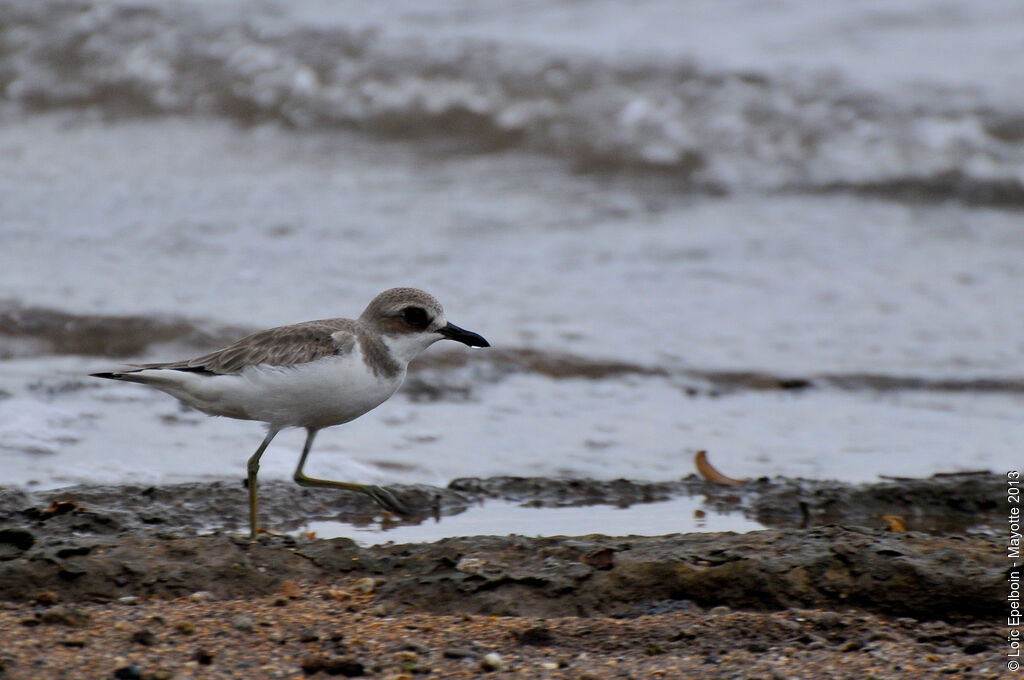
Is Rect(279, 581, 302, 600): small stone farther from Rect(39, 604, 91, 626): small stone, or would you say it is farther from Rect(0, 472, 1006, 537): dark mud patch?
Rect(0, 472, 1006, 537): dark mud patch

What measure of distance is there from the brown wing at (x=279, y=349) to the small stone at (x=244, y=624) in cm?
121

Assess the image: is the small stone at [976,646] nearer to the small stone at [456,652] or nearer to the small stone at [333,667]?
the small stone at [456,652]

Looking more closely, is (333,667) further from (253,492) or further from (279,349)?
(279,349)

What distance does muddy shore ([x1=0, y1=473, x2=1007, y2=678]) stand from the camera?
3.29m

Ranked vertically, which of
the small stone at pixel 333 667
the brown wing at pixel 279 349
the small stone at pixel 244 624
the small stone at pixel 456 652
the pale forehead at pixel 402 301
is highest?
the pale forehead at pixel 402 301

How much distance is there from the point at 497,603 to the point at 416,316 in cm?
149

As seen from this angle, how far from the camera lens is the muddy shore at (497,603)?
3287 millimetres

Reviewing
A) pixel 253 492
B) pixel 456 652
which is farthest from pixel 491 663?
pixel 253 492

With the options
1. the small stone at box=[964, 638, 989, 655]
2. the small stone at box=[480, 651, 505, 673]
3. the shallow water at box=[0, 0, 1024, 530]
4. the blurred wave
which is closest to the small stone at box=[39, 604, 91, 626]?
the small stone at box=[480, 651, 505, 673]

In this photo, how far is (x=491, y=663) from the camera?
3283mm

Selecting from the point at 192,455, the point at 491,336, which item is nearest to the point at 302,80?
the point at 491,336

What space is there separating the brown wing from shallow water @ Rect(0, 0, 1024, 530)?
0.77m

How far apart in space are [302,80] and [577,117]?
2.77m

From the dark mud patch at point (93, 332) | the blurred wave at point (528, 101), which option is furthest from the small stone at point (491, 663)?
the blurred wave at point (528, 101)
